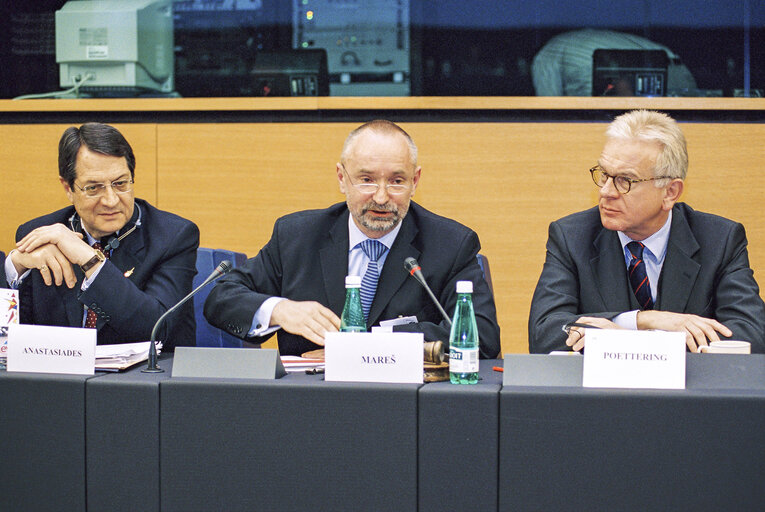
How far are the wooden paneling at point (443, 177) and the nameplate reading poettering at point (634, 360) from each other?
1.64m

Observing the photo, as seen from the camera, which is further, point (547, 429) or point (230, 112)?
point (230, 112)

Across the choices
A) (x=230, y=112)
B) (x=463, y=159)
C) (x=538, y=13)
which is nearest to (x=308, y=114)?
(x=230, y=112)

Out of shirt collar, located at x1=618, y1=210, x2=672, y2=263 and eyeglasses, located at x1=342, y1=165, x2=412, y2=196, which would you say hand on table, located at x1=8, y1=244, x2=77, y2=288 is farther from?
shirt collar, located at x1=618, y1=210, x2=672, y2=263

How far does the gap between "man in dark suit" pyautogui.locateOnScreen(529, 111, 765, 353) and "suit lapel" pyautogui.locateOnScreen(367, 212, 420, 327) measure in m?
0.37

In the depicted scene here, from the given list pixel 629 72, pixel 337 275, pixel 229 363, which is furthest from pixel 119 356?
pixel 629 72

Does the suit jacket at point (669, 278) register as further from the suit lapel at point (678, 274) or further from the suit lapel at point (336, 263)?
the suit lapel at point (336, 263)

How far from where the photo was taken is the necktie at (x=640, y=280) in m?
2.28

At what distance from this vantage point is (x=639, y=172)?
2271 mm

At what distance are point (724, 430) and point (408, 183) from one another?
1.14 metres

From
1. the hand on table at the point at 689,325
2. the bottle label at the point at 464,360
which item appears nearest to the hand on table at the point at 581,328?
the hand on table at the point at 689,325

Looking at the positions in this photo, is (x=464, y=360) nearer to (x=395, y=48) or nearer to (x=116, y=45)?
(x=395, y=48)

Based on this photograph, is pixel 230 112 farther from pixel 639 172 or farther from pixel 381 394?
pixel 381 394

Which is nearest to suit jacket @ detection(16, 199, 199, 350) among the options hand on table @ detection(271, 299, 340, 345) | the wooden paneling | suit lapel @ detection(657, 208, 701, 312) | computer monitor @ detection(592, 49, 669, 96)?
hand on table @ detection(271, 299, 340, 345)

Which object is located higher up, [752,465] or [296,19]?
[296,19]
